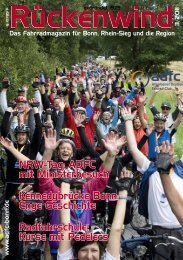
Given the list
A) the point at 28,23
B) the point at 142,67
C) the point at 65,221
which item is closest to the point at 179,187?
the point at 65,221

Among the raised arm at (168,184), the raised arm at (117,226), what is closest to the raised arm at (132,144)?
the raised arm at (117,226)

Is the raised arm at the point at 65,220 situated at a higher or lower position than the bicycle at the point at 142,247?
higher

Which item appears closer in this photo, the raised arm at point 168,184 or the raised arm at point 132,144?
the raised arm at point 168,184

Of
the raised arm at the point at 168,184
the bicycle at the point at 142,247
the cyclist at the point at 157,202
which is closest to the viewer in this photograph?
the raised arm at the point at 168,184

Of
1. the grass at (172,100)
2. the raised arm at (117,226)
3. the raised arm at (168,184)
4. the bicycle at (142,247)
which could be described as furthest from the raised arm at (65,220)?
the grass at (172,100)

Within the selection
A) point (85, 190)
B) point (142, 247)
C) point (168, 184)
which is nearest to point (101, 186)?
point (85, 190)

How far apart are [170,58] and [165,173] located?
39613mm

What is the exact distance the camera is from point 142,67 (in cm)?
4106

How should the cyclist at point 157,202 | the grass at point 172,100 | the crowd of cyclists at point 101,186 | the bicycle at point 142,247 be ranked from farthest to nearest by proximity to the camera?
the grass at point 172,100, the bicycle at point 142,247, the cyclist at point 157,202, the crowd of cyclists at point 101,186

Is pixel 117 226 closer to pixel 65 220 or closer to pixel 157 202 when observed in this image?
pixel 65 220

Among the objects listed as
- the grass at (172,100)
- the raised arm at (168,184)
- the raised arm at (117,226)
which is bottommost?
the raised arm at (117,226)

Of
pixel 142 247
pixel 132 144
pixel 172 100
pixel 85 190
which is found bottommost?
pixel 142 247

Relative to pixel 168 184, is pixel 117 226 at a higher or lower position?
lower

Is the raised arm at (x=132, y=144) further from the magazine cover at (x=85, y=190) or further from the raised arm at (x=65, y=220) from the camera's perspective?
the raised arm at (x=65, y=220)
